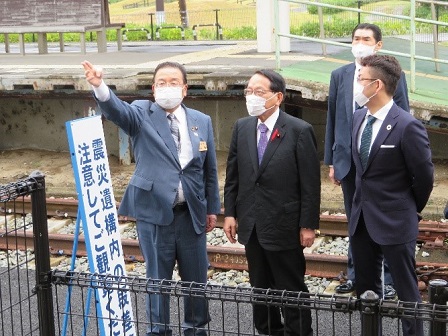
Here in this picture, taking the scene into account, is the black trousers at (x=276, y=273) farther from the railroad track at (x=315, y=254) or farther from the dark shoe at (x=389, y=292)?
the railroad track at (x=315, y=254)

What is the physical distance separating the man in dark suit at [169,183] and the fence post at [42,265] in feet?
4.00

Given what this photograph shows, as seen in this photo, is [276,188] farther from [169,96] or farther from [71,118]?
[71,118]

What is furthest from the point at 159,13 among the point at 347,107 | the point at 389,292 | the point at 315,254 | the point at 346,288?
the point at 389,292

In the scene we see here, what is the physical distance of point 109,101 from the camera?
5254 millimetres

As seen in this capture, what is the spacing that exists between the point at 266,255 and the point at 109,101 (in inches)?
57.4

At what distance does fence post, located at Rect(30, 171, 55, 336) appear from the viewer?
4172mm

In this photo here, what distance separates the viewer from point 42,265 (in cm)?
420

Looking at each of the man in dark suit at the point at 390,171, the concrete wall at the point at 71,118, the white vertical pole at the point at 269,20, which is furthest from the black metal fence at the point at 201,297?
the white vertical pole at the point at 269,20

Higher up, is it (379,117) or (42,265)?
(379,117)

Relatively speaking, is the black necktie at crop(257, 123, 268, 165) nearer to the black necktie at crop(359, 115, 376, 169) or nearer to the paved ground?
the black necktie at crop(359, 115, 376, 169)

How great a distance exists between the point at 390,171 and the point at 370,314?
223 centimetres

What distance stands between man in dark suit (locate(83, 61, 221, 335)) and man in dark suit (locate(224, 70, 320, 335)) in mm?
301

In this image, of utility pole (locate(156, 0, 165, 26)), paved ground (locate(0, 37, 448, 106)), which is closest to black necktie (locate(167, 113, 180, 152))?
paved ground (locate(0, 37, 448, 106))

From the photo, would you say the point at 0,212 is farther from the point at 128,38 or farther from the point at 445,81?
the point at 128,38
